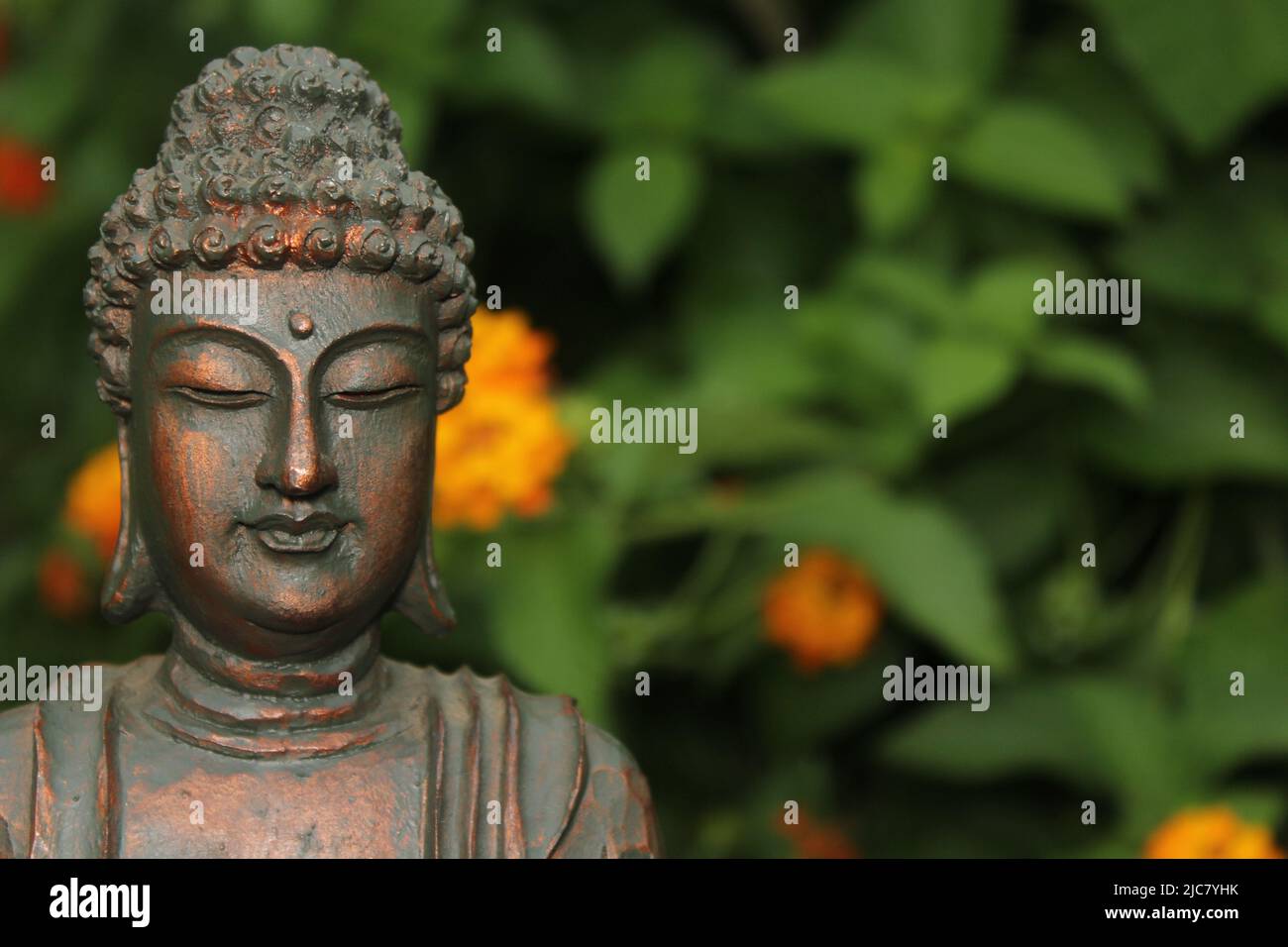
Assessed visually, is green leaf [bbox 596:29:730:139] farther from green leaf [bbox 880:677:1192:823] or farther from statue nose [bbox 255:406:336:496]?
statue nose [bbox 255:406:336:496]

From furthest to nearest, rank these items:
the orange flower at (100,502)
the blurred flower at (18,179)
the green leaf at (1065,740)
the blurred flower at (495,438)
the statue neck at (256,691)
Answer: the blurred flower at (18,179) < the green leaf at (1065,740) < the orange flower at (100,502) < the blurred flower at (495,438) < the statue neck at (256,691)

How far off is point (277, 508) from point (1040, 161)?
1706mm

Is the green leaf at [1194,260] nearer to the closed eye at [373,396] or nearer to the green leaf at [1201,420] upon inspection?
the green leaf at [1201,420]

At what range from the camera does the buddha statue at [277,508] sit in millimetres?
2004

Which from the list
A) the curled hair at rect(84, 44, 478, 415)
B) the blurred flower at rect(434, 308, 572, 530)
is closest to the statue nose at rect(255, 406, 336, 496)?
the curled hair at rect(84, 44, 478, 415)

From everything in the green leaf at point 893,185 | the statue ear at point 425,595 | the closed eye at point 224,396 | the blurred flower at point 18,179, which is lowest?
the statue ear at point 425,595

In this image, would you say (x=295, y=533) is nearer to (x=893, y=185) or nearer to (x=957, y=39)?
(x=893, y=185)

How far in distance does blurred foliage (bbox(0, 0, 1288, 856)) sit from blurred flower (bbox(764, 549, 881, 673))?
0.19ft

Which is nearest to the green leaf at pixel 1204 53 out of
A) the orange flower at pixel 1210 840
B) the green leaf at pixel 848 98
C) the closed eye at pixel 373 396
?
the green leaf at pixel 848 98

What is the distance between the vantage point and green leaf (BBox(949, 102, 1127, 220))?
324cm

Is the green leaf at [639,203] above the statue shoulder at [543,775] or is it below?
above

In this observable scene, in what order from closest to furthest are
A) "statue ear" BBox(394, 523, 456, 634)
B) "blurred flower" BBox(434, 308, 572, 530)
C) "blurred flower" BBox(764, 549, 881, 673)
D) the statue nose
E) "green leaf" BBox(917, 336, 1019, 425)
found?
the statue nose
"statue ear" BBox(394, 523, 456, 634)
"blurred flower" BBox(434, 308, 572, 530)
"green leaf" BBox(917, 336, 1019, 425)
"blurred flower" BBox(764, 549, 881, 673)

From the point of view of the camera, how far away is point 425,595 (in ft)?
7.23

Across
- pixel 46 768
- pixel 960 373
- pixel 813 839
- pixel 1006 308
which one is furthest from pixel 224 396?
pixel 813 839
